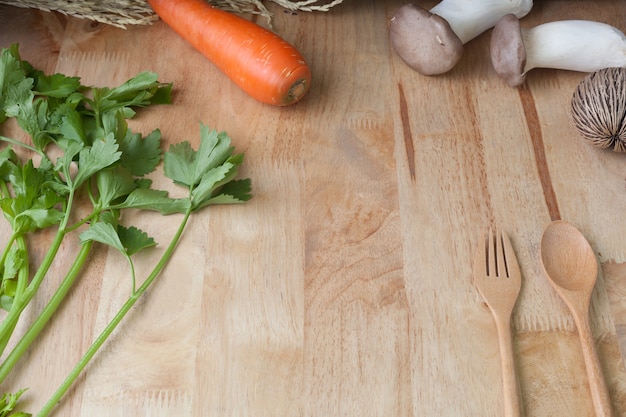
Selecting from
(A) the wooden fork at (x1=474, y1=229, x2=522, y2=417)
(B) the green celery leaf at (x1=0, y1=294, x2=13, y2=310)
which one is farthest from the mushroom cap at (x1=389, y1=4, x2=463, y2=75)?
(B) the green celery leaf at (x1=0, y1=294, x2=13, y2=310)

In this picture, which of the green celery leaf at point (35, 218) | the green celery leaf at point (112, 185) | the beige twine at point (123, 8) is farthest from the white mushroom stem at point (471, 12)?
the green celery leaf at point (35, 218)

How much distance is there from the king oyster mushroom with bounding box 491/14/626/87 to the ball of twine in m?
0.10

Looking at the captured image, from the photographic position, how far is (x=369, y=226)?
1084 mm

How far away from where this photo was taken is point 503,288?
100 cm

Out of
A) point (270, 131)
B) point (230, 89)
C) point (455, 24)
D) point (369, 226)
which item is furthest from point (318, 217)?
point (455, 24)

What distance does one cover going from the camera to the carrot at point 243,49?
118 cm

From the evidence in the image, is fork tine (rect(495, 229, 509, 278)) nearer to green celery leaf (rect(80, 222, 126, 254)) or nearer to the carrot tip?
the carrot tip

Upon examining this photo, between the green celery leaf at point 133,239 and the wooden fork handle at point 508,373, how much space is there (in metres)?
0.50

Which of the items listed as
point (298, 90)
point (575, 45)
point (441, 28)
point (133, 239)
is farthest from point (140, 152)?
point (575, 45)

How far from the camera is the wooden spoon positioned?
36.4 inches

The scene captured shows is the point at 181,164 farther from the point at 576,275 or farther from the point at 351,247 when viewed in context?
the point at 576,275

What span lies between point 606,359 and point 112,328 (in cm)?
66

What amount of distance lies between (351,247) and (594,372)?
0.37m

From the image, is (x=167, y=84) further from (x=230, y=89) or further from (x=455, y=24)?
(x=455, y=24)
